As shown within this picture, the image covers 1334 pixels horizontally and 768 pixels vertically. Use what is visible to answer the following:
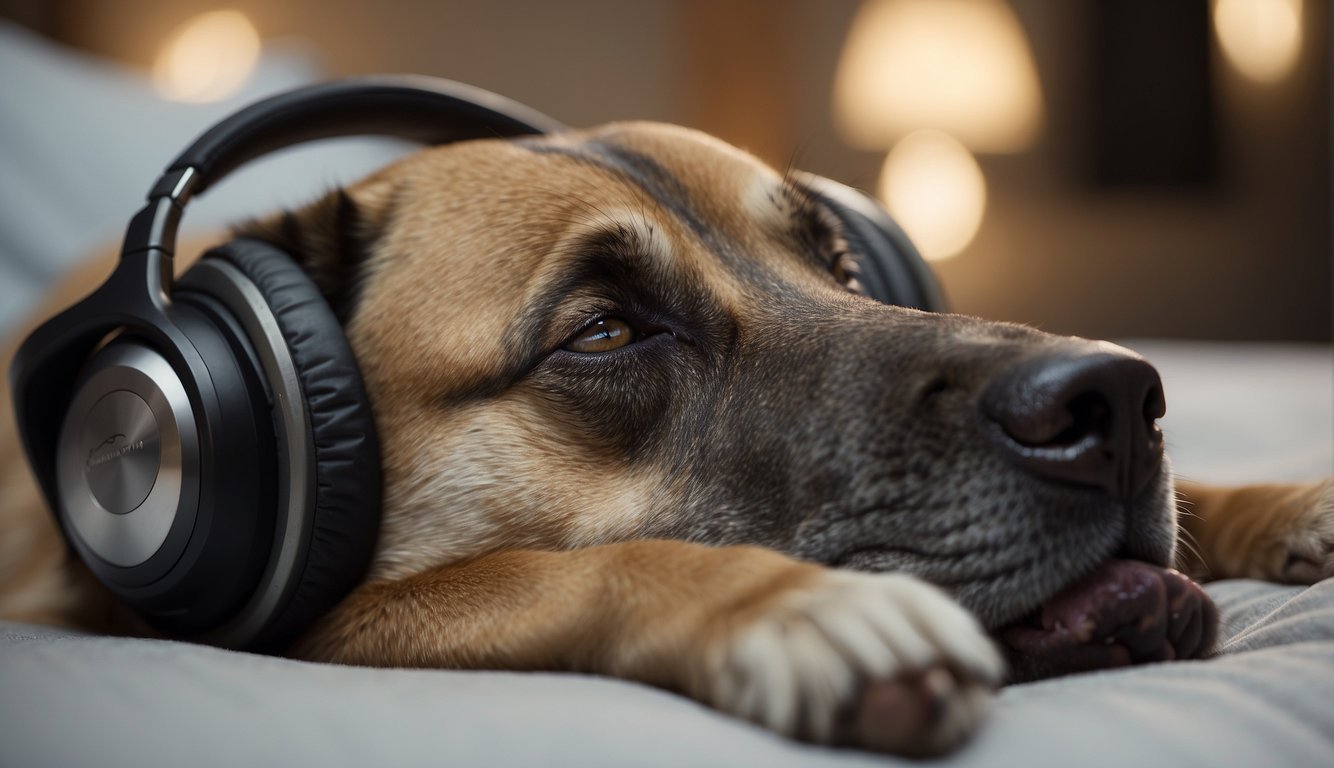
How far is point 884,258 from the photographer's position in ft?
6.06

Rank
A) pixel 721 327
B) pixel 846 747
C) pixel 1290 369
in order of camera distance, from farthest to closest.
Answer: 1. pixel 1290 369
2. pixel 721 327
3. pixel 846 747

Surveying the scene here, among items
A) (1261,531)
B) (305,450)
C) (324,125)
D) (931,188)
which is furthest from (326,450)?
(931,188)

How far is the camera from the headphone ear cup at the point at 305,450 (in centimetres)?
107

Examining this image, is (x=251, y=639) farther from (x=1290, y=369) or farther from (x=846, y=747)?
(x=1290, y=369)

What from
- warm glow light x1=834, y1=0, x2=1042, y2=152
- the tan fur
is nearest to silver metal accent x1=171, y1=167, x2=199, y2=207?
the tan fur

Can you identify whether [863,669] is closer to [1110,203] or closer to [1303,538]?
[1303,538]

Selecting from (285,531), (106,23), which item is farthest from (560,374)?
(106,23)

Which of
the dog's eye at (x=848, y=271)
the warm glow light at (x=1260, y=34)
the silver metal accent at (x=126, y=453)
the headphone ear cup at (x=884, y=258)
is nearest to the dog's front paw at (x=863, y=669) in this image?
the silver metal accent at (x=126, y=453)

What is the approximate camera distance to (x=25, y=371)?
3.81 ft

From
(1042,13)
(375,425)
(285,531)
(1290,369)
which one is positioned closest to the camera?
(285,531)

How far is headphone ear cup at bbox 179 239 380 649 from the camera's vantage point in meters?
1.07

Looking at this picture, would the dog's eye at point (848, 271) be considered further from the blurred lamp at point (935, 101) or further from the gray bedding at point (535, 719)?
the blurred lamp at point (935, 101)

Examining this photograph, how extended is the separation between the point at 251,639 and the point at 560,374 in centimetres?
46

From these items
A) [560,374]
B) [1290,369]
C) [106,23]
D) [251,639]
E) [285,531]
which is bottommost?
[1290,369]
